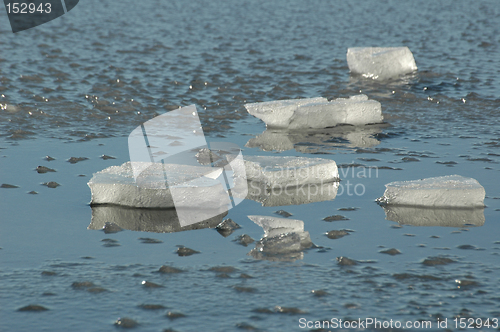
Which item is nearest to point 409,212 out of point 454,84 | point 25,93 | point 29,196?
point 29,196

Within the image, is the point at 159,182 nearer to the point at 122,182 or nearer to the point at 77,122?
the point at 122,182

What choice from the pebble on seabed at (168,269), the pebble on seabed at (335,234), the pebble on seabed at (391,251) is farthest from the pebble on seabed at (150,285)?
the pebble on seabed at (391,251)

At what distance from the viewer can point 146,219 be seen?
3.77 meters

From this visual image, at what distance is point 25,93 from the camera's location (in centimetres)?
703

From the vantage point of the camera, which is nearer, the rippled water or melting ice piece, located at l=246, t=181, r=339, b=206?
the rippled water

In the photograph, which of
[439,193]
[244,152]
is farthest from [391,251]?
[244,152]

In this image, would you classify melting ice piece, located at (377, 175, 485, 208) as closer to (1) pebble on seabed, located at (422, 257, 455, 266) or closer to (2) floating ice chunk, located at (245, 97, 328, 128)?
(1) pebble on seabed, located at (422, 257, 455, 266)

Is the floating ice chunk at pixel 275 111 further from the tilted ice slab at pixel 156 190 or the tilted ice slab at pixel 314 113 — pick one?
the tilted ice slab at pixel 156 190

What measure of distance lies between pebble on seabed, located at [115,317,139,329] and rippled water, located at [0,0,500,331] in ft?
0.11

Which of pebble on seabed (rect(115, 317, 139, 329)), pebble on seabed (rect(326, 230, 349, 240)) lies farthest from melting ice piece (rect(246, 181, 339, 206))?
pebble on seabed (rect(115, 317, 139, 329))

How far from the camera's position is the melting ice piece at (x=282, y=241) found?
324 centimetres

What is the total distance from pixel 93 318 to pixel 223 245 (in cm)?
97

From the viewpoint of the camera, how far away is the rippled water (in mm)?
2758

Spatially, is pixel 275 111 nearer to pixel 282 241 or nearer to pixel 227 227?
pixel 227 227
